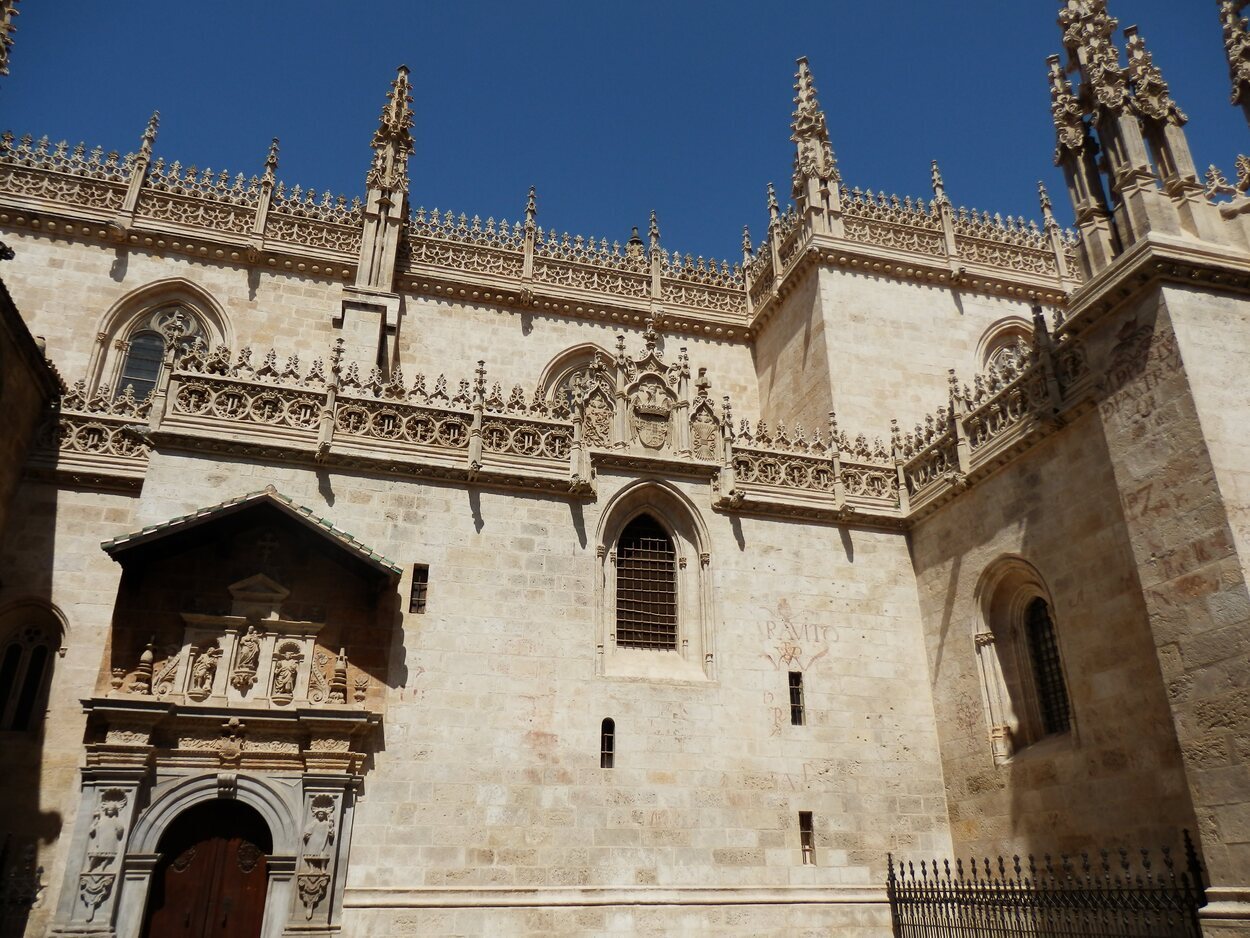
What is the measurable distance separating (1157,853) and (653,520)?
9150 millimetres

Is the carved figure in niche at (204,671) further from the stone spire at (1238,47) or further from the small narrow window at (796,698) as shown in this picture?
the stone spire at (1238,47)

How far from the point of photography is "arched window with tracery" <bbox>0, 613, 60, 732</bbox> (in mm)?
14117

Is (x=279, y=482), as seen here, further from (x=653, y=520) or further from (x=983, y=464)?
(x=983, y=464)

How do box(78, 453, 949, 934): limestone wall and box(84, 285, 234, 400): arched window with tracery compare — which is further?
box(84, 285, 234, 400): arched window with tracery

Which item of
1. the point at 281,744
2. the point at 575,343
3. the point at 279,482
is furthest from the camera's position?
the point at 575,343

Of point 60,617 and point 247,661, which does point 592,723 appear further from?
point 60,617

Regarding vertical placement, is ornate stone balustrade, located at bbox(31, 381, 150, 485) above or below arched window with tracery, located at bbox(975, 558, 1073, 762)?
above

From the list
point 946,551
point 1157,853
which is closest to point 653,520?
point 946,551

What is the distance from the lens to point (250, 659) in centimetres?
1337

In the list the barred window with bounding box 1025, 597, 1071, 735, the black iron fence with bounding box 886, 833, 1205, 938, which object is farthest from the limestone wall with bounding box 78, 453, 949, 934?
the barred window with bounding box 1025, 597, 1071, 735

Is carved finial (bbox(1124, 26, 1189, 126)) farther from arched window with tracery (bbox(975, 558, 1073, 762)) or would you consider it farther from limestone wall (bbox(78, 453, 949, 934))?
limestone wall (bbox(78, 453, 949, 934))

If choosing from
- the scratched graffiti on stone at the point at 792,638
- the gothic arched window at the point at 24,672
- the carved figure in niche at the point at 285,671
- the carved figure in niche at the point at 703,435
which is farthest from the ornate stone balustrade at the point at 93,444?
the scratched graffiti on stone at the point at 792,638

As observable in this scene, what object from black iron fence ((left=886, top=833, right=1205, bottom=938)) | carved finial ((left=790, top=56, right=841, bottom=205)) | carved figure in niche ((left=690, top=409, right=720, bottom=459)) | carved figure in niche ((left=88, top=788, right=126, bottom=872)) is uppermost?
carved finial ((left=790, top=56, right=841, bottom=205))

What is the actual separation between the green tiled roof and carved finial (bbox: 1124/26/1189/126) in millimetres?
13052
